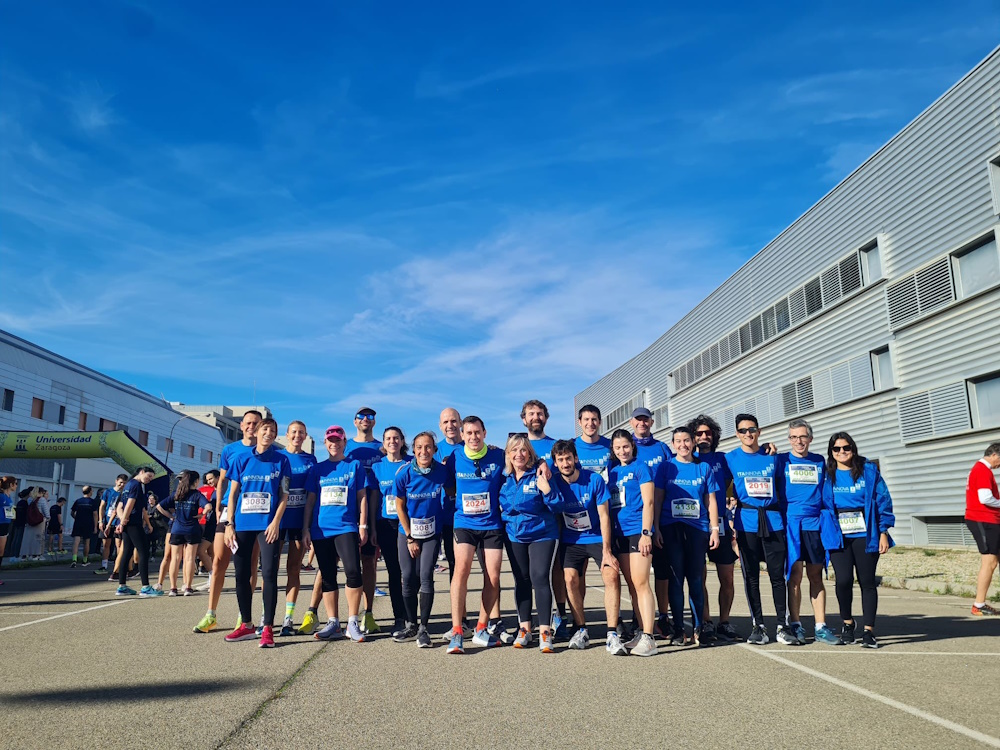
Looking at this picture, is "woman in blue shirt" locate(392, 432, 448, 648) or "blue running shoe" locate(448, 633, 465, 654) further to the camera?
"woman in blue shirt" locate(392, 432, 448, 648)

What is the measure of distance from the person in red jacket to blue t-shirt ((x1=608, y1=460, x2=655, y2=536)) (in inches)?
182

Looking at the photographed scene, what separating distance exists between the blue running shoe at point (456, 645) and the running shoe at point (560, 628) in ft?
3.73

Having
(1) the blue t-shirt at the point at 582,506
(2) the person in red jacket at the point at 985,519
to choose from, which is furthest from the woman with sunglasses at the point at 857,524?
(2) the person in red jacket at the point at 985,519

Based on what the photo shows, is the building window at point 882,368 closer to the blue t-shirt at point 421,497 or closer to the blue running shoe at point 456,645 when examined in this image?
the blue t-shirt at point 421,497

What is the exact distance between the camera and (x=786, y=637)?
6.29 metres

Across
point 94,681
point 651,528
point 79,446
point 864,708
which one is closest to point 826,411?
point 651,528

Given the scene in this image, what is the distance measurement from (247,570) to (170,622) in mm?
1738

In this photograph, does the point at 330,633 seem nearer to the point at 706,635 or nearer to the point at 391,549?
the point at 391,549

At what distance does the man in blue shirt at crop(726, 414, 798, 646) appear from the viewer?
6473 millimetres

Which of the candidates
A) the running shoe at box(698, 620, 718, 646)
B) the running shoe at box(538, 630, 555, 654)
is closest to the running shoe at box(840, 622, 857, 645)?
the running shoe at box(698, 620, 718, 646)

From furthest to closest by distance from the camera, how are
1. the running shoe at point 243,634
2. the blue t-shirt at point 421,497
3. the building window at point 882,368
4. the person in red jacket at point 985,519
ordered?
the building window at point 882,368
the person in red jacket at point 985,519
the blue t-shirt at point 421,497
the running shoe at point 243,634

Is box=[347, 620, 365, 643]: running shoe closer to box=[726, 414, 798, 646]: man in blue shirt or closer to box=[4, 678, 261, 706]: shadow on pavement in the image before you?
box=[4, 678, 261, 706]: shadow on pavement

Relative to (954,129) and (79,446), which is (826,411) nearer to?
(954,129)

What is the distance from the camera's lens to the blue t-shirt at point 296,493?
6906 millimetres
